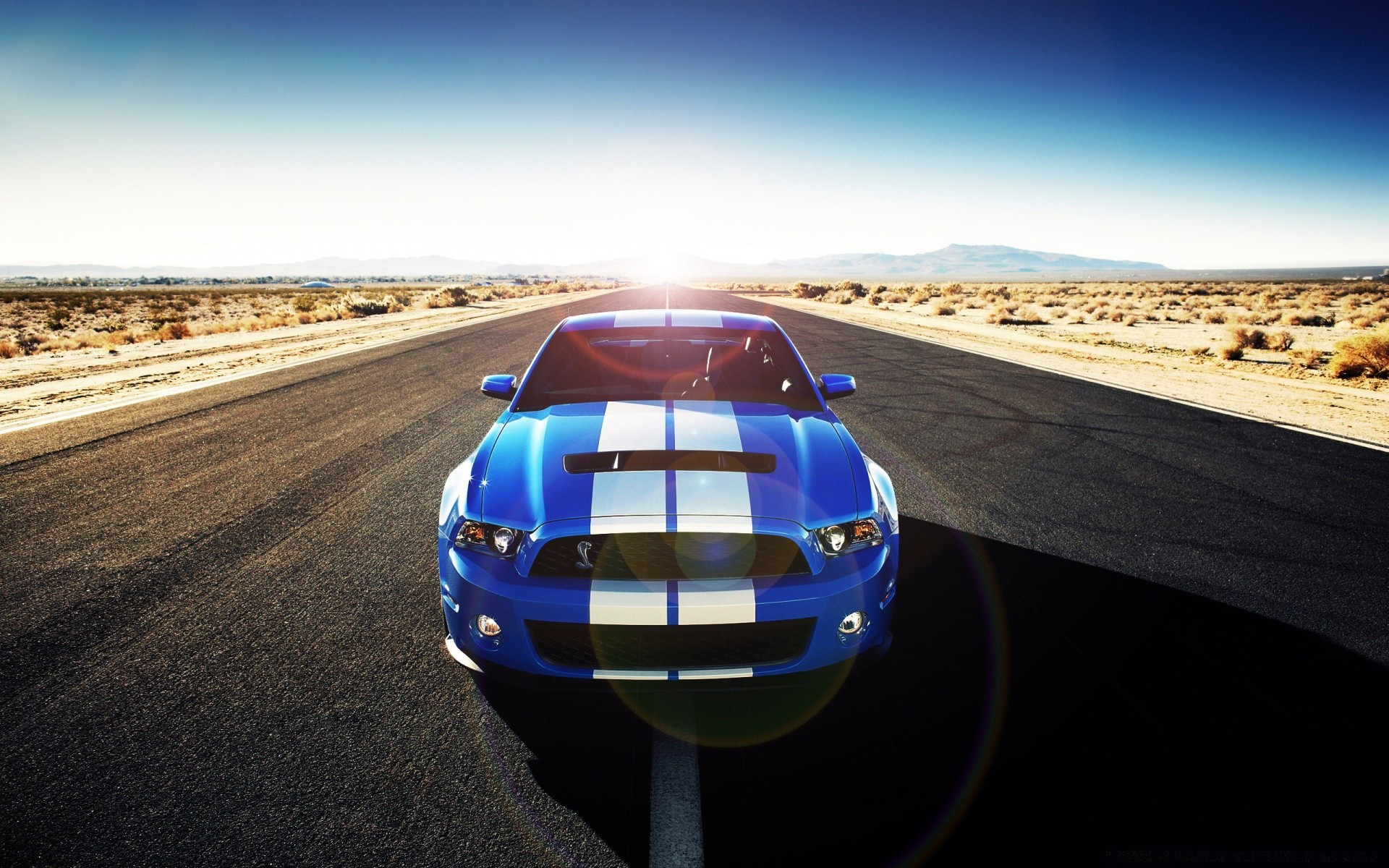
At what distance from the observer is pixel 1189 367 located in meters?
12.9

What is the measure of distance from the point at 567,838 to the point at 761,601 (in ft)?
3.10

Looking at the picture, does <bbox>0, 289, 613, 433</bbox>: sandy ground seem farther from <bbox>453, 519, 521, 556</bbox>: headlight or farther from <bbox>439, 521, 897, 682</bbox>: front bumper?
<bbox>439, 521, 897, 682</bbox>: front bumper

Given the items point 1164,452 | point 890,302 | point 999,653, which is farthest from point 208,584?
point 890,302

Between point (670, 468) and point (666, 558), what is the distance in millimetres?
440

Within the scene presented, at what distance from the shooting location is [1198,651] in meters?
2.98

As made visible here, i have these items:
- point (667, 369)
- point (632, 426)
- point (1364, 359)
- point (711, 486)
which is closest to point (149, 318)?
point (667, 369)

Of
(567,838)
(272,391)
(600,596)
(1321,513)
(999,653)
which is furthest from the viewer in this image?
(272,391)

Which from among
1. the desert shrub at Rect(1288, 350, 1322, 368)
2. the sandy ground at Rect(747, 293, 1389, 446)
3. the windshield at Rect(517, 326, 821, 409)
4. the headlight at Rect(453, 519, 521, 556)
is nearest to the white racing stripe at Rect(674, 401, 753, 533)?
the windshield at Rect(517, 326, 821, 409)

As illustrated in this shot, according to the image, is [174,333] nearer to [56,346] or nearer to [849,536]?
[56,346]

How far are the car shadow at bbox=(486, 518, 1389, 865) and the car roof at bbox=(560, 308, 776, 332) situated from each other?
79.6 inches

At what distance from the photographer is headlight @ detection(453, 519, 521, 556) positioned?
2414 millimetres

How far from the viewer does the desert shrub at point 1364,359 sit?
446 inches

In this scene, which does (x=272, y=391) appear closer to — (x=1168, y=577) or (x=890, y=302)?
(x=1168, y=577)

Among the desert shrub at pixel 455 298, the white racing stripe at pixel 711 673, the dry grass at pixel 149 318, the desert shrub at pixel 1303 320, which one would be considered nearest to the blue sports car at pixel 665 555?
the white racing stripe at pixel 711 673
